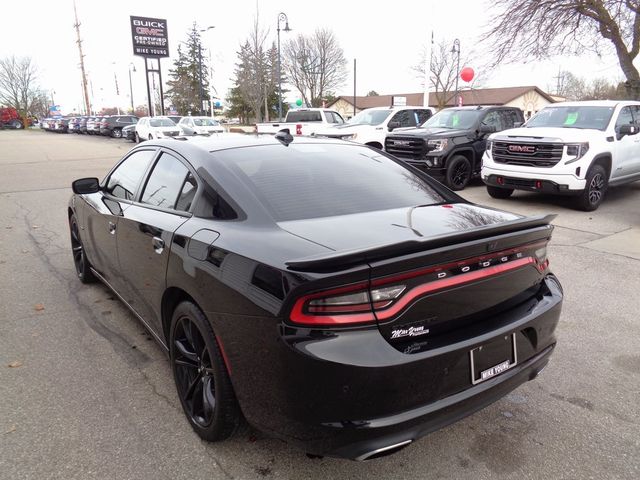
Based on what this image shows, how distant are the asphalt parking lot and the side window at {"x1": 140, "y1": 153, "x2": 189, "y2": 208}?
1.17 metres

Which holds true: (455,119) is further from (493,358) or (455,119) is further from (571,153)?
(493,358)

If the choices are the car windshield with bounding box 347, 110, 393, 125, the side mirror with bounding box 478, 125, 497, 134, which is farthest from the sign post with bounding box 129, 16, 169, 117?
the side mirror with bounding box 478, 125, 497, 134

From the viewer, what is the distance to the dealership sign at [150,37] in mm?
40656

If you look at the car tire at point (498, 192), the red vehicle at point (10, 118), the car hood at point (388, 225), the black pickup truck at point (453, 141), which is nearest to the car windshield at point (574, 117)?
the car tire at point (498, 192)

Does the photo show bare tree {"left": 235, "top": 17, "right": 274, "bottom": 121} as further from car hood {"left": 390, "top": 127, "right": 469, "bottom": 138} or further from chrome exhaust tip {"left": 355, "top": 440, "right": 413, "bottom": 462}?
chrome exhaust tip {"left": 355, "top": 440, "right": 413, "bottom": 462}

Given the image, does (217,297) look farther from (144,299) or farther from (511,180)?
(511,180)

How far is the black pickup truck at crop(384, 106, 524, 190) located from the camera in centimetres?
1082

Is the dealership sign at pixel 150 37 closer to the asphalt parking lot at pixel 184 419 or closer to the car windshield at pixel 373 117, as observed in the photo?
the car windshield at pixel 373 117

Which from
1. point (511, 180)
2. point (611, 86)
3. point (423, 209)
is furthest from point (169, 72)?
point (423, 209)

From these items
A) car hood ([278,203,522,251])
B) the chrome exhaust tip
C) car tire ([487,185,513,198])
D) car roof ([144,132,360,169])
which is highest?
car roof ([144,132,360,169])

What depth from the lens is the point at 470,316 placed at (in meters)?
2.21

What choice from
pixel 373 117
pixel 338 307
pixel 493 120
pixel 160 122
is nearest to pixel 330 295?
pixel 338 307

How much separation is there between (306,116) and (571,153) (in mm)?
11088

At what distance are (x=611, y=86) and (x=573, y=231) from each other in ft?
223
